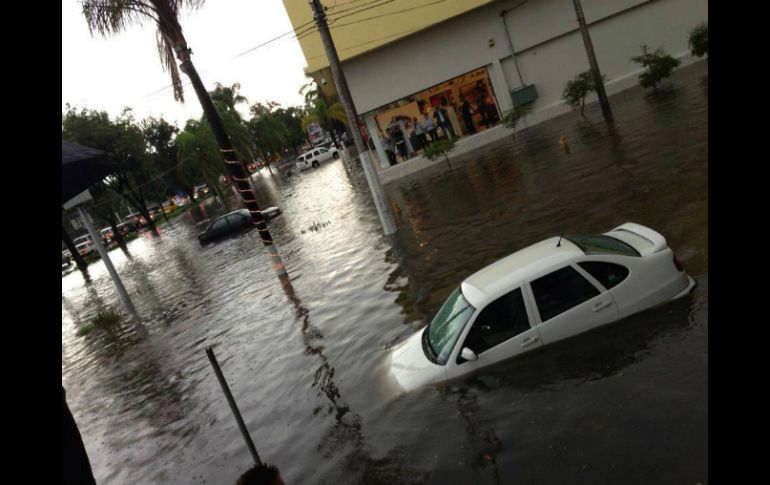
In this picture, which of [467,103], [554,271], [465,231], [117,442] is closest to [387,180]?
[467,103]

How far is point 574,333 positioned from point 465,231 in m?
8.10

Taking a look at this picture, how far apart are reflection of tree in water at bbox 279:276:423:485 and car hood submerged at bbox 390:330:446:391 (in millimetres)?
892

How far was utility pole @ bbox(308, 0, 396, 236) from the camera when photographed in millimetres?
16375

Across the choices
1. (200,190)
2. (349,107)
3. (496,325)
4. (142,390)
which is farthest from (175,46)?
(200,190)

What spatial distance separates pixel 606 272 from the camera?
7.30m

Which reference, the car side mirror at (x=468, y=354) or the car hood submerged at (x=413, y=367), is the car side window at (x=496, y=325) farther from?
the car hood submerged at (x=413, y=367)

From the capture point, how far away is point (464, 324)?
7449 millimetres

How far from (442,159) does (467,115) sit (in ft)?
8.80

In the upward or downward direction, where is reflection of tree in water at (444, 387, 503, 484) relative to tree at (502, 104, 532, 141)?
downward

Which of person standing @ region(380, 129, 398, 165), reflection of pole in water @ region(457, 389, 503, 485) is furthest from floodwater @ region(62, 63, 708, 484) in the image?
person standing @ region(380, 129, 398, 165)

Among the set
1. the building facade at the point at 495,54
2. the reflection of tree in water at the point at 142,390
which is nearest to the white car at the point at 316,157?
the building facade at the point at 495,54

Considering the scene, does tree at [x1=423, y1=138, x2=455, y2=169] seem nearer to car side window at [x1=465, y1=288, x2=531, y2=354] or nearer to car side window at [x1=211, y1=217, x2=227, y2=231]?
car side window at [x1=211, y1=217, x2=227, y2=231]

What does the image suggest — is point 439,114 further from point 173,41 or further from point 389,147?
point 173,41

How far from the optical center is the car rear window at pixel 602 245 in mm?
7496
